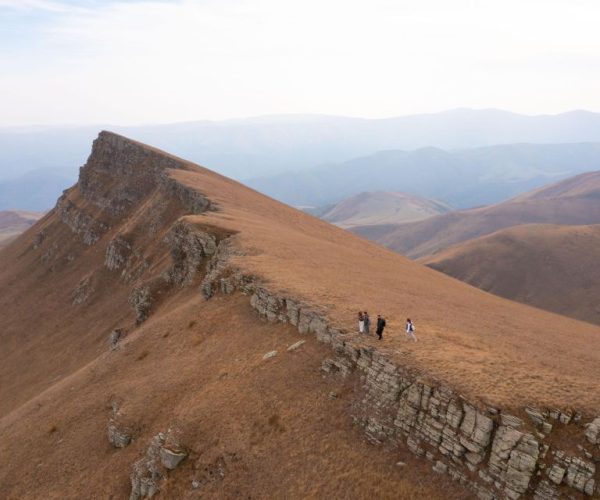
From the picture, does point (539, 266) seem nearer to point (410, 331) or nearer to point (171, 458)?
point (410, 331)

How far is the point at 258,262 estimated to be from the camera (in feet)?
150

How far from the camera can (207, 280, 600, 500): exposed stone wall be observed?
67.4ft

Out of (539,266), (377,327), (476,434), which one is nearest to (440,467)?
(476,434)

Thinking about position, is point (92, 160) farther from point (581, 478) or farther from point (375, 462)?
point (581, 478)

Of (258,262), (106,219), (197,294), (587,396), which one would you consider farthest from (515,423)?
(106,219)

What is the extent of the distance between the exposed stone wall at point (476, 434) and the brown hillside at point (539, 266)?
110709mm

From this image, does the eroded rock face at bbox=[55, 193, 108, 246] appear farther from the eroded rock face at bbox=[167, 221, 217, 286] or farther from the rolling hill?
the eroded rock face at bbox=[167, 221, 217, 286]

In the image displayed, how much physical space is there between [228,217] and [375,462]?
45.6m

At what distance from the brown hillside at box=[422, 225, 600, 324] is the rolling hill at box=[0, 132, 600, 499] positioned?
285 feet

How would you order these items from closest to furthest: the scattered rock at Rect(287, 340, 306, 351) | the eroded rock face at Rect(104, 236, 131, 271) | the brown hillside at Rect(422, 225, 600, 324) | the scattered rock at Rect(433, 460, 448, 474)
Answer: the scattered rock at Rect(433, 460, 448, 474)
the scattered rock at Rect(287, 340, 306, 351)
the eroded rock face at Rect(104, 236, 131, 271)
the brown hillside at Rect(422, 225, 600, 324)

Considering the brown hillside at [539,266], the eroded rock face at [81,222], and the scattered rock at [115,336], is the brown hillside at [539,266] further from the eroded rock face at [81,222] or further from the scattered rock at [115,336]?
the scattered rock at [115,336]

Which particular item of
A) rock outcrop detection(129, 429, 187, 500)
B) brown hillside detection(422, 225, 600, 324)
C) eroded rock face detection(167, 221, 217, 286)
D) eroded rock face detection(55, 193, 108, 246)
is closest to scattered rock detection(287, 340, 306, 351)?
rock outcrop detection(129, 429, 187, 500)

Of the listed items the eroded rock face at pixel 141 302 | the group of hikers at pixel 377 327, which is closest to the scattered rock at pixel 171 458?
the group of hikers at pixel 377 327

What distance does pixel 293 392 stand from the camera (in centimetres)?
2916
